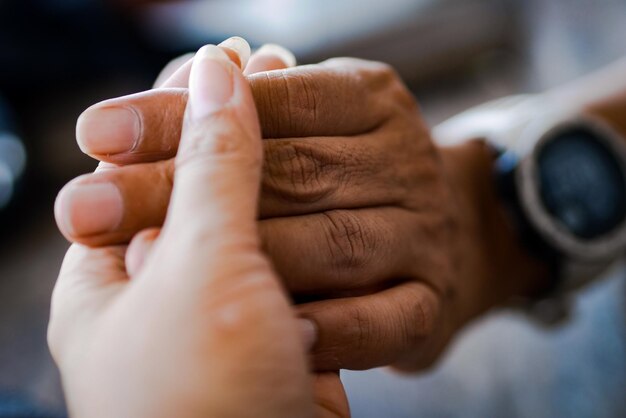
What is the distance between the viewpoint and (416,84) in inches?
50.7

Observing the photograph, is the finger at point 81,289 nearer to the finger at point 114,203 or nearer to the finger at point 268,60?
the finger at point 114,203

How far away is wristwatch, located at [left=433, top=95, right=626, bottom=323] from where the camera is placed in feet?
Answer: 2.16

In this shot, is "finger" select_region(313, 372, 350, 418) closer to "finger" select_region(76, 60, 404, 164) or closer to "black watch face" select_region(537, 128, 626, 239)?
"finger" select_region(76, 60, 404, 164)

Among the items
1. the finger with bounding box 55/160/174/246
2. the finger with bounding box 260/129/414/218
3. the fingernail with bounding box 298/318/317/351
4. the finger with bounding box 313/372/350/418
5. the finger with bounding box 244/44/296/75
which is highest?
the finger with bounding box 244/44/296/75

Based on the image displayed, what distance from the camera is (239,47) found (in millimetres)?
407

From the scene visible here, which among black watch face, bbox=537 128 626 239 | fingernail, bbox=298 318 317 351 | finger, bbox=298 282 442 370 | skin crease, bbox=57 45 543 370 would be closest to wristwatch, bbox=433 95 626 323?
black watch face, bbox=537 128 626 239

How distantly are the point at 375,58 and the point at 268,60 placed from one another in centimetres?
87

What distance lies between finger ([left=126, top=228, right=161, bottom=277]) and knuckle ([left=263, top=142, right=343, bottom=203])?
0.34 ft

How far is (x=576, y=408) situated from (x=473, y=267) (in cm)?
23

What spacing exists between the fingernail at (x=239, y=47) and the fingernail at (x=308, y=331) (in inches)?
7.3

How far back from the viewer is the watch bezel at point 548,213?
2.15 ft

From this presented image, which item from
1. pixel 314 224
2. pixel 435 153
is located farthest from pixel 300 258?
pixel 435 153

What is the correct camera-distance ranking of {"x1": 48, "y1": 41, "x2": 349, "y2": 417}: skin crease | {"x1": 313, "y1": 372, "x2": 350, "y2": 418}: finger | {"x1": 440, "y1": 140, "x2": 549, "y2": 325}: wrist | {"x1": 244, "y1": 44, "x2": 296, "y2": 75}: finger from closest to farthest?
{"x1": 48, "y1": 41, "x2": 349, "y2": 417}: skin crease, {"x1": 313, "y1": 372, "x2": 350, "y2": 418}: finger, {"x1": 244, "y1": 44, "x2": 296, "y2": 75}: finger, {"x1": 440, "y1": 140, "x2": 549, "y2": 325}: wrist

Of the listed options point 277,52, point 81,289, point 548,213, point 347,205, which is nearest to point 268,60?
point 277,52
